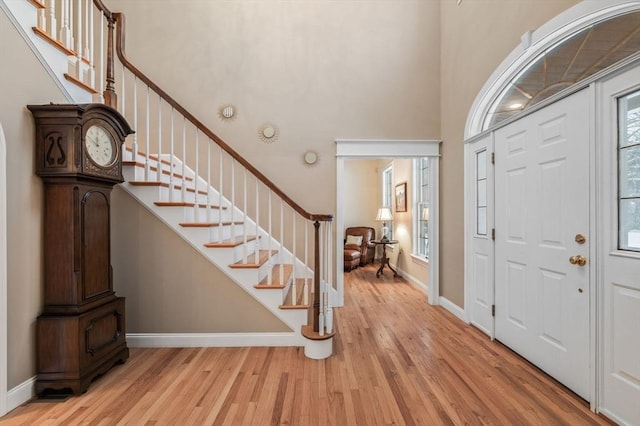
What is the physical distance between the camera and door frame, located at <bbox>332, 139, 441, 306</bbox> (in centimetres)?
426

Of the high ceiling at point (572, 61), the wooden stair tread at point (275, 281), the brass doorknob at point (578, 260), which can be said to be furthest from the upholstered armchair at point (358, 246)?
the brass doorknob at point (578, 260)

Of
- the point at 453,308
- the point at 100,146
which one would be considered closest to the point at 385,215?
the point at 453,308

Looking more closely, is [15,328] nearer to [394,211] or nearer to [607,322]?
[607,322]

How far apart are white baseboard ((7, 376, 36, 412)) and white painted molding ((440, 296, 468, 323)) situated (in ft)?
12.7

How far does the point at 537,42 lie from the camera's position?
2.51 meters

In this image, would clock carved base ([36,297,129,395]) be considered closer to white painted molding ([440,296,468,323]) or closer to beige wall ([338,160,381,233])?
white painted molding ([440,296,468,323])

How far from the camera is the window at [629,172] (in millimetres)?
1777

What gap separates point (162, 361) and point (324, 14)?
4580mm

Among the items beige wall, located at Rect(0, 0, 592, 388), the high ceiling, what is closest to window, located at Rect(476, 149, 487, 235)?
the high ceiling

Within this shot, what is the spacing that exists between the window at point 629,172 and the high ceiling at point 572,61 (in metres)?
0.32

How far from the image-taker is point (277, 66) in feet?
14.1

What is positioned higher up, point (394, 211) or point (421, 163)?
point (421, 163)

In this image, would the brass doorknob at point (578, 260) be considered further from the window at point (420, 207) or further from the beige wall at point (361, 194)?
the beige wall at point (361, 194)

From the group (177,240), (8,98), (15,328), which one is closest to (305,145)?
(177,240)
